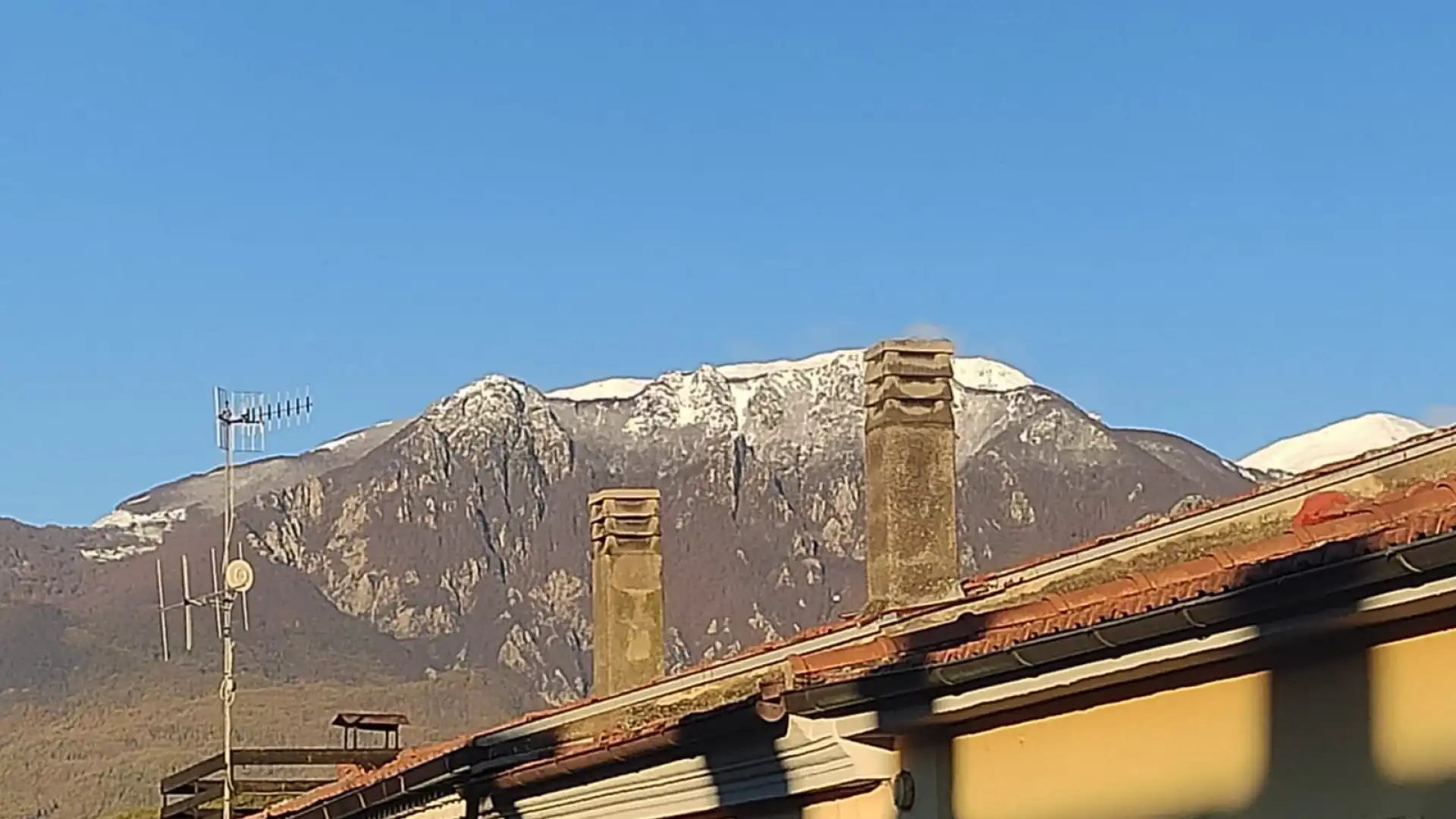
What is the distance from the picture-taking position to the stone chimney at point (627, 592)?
21.3 metres

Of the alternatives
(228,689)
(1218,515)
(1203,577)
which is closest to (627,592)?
(228,689)

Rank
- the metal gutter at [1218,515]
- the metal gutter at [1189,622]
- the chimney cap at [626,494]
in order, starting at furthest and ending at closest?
1. the chimney cap at [626,494]
2. the metal gutter at [1218,515]
3. the metal gutter at [1189,622]

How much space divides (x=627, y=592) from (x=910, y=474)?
Result: 528 centimetres

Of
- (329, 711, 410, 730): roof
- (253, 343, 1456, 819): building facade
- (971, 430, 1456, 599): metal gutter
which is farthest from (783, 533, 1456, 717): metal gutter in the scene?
(329, 711, 410, 730): roof

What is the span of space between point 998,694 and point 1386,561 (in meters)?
2.51

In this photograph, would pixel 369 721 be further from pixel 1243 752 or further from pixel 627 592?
pixel 1243 752

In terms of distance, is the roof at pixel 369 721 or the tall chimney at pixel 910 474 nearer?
the tall chimney at pixel 910 474

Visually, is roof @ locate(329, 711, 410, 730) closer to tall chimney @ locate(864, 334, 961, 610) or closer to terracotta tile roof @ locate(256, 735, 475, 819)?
terracotta tile roof @ locate(256, 735, 475, 819)

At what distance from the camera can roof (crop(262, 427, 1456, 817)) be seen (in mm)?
8273

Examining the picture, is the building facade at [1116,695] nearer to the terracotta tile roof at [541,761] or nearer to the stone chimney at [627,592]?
the terracotta tile roof at [541,761]

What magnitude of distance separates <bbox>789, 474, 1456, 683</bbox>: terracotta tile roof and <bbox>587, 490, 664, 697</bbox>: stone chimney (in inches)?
381

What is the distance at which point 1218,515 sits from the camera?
12.9m

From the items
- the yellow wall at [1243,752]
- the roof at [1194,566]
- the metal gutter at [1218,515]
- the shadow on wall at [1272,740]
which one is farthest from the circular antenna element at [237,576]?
the shadow on wall at [1272,740]

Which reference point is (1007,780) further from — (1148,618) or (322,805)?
(322,805)
